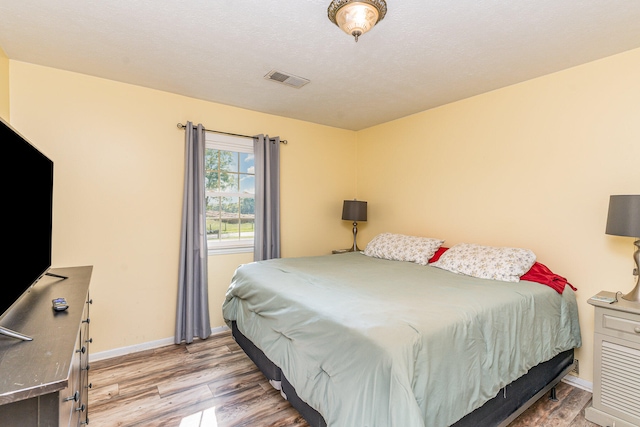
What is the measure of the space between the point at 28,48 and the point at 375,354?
303cm

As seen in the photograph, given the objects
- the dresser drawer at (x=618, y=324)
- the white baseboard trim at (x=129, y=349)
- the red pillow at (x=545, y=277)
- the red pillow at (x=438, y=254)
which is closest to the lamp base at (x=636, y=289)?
the dresser drawer at (x=618, y=324)

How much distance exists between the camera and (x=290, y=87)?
2883 mm

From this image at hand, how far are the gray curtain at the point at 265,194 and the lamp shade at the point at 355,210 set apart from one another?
0.96 metres

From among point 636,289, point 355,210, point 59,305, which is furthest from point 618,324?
point 59,305

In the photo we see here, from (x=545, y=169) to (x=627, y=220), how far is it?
82 centimetres

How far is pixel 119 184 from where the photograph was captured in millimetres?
Result: 2832

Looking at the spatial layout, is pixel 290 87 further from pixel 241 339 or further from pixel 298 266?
pixel 241 339

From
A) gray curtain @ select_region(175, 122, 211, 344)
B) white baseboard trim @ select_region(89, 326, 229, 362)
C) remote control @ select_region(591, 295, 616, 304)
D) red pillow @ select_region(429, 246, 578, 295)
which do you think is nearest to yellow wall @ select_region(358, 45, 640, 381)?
red pillow @ select_region(429, 246, 578, 295)

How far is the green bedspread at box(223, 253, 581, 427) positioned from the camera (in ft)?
4.25

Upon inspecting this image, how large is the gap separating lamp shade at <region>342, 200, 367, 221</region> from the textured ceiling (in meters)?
1.43

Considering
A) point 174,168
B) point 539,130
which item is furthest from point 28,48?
point 539,130

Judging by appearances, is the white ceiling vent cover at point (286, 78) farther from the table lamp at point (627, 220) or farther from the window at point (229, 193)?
the table lamp at point (627, 220)

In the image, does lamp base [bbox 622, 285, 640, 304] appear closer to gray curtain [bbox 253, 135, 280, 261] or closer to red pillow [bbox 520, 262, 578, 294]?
red pillow [bbox 520, 262, 578, 294]

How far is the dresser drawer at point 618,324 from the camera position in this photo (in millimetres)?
1830
